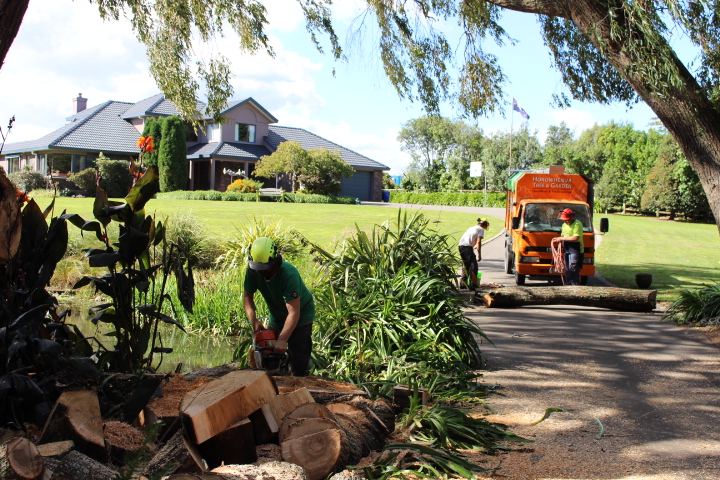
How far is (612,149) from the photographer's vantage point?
59.5 m

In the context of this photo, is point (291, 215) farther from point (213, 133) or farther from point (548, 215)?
point (213, 133)

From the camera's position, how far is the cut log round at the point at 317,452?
12.3ft

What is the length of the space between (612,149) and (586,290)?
171ft

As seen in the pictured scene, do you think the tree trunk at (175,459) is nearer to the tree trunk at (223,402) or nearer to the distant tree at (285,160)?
the tree trunk at (223,402)

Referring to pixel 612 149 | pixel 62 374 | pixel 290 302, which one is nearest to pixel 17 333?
pixel 62 374

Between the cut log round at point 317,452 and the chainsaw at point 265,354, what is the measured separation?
1276 mm

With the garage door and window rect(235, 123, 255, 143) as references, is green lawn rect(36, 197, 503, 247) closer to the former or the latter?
window rect(235, 123, 255, 143)

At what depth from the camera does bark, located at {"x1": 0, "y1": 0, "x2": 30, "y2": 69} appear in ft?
13.5

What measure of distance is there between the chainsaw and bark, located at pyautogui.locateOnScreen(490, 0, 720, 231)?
631 cm

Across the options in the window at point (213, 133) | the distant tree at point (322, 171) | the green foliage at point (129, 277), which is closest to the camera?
the green foliage at point (129, 277)

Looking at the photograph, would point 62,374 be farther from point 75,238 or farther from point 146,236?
point 75,238

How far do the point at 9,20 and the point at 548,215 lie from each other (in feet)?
44.5

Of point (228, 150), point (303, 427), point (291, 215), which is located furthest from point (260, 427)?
point (228, 150)

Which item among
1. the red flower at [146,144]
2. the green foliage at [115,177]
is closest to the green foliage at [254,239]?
the red flower at [146,144]
